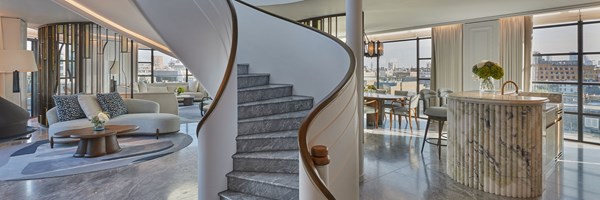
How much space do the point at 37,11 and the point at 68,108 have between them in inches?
89.1

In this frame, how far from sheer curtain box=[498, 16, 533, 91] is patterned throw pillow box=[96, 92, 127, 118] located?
8.22 metres

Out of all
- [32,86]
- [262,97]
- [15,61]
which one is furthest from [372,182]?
[32,86]

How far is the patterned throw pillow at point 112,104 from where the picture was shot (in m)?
6.30

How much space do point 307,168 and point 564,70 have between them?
6.98 metres

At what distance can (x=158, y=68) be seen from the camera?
13.8 metres

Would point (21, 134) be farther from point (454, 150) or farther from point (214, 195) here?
point (454, 150)

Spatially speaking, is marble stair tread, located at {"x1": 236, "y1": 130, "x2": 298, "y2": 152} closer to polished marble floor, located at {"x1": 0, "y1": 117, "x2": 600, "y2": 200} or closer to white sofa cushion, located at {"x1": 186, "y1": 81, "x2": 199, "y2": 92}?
polished marble floor, located at {"x1": 0, "y1": 117, "x2": 600, "y2": 200}

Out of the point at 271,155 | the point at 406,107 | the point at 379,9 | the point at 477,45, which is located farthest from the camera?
the point at 477,45

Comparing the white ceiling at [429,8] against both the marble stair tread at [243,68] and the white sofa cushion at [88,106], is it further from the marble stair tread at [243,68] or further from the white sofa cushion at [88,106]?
the white sofa cushion at [88,106]

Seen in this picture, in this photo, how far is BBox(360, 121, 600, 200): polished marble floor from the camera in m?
3.37

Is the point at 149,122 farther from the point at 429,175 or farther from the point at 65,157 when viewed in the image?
the point at 429,175

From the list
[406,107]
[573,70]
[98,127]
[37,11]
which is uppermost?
[37,11]

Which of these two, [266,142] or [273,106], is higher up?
[273,106]

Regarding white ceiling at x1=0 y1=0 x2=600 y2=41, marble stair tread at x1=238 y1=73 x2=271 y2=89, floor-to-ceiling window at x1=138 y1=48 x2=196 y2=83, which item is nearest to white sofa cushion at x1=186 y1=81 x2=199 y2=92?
floor-to-ceiling window at x1=138 y1=48 x2=196 y2=83
